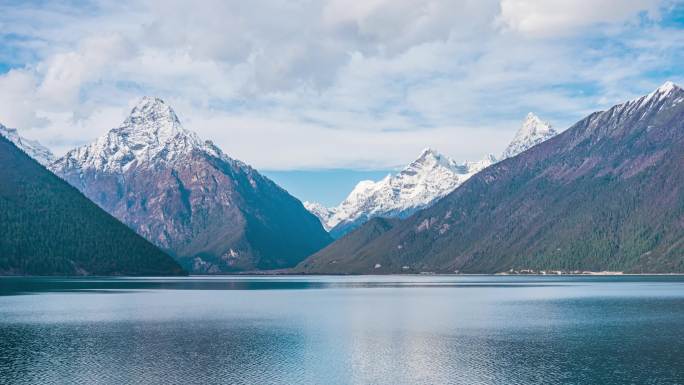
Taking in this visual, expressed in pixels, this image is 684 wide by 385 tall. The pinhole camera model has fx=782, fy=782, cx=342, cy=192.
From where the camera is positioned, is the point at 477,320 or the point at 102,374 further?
the point at 477,320

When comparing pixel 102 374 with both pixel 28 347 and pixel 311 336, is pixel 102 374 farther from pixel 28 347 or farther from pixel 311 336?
pixel 311 336

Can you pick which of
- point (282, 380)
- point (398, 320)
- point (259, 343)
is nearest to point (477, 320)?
point (398, 320)

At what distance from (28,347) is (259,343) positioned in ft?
104

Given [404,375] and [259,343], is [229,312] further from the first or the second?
[404,375]

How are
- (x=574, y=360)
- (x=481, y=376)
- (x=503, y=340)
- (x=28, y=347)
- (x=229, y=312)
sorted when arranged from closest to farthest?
(x=481, y=376), (x=574, y=360), (x=28, y=347), (x=503, y=340), (x=229, y=312)

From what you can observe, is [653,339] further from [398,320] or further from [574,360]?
[398,320]

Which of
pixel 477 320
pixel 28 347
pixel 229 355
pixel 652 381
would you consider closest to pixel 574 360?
pixel 652 381

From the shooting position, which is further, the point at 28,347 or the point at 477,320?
the point at 477,320

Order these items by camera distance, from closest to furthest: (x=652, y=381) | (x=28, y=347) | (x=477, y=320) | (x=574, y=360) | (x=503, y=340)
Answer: (x=652, y=381) < (x=574, y=360) < (x=28, y=347) < (x=503, y=340) < (x=477, y=320)

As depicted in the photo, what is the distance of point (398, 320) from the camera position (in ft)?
488

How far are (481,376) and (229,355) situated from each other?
111ft

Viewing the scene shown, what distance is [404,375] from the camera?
86562 millimetres

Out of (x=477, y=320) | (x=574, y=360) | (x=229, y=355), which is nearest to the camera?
(x=574, y=360)

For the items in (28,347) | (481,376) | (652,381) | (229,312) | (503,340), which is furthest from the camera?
(229,312)
